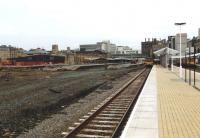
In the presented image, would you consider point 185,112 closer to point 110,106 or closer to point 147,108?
point 147,108

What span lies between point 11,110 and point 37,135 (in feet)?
19.5

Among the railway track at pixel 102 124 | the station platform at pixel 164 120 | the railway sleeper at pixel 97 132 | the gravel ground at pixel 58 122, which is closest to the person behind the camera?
the station platform at pixel 164 120

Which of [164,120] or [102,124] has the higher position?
[164,120]

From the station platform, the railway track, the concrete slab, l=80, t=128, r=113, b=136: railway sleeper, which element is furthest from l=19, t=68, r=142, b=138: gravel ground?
the station platform

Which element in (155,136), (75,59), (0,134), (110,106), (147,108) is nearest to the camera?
(155,136)

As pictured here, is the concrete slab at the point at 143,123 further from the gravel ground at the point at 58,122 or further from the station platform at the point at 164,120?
the gravel ground at the point at 58,122

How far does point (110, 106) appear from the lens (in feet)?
52.5

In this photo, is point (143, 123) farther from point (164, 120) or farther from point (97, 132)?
point (97, 132)

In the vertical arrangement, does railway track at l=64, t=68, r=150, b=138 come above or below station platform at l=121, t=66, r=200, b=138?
below

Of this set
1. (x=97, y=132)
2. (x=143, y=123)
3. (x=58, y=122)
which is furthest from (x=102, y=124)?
(x=58, y=122)

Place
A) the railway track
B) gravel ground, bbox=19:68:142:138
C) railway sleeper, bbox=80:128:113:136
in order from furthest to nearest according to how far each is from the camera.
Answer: gravel ground, bbox=19:68:142:138
railway sleeper, bbox=80:128:113:136
the railway track

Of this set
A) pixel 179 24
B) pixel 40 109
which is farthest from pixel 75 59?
pixel 40 109

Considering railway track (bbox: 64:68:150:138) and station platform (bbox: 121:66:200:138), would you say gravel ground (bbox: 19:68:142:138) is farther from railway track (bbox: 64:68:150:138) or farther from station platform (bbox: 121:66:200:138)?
station platform (bbox: 121:66:200:138)

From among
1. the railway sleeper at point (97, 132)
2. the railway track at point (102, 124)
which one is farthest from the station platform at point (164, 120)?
the railway sleeper at point (97, 132)
